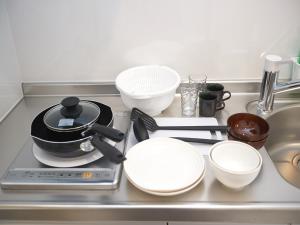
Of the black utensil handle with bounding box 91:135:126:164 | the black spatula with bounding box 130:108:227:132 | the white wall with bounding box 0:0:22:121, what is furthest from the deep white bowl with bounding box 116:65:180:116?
the white wall with bounding box 0:0:22:121

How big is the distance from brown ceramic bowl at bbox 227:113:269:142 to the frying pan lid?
419mm

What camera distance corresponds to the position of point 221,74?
1143 millimetres

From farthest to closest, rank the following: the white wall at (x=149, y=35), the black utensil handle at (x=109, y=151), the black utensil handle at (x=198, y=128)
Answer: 1. the white wall at (x=149, y=35)
2. the black utensil handle at (x=198, y=128)
3. the black utensil handle at (x=109, y=151)

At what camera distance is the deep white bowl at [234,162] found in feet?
2.21

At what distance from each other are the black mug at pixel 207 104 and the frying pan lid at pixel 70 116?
1.19 feet

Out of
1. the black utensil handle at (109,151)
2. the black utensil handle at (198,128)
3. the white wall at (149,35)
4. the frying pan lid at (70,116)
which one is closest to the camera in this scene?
the black utensil handle at (109,151)

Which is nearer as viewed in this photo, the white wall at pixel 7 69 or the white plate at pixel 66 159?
the white plate at pixel 66 159

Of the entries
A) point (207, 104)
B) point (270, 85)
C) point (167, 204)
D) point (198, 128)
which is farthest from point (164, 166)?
point (270, 85)

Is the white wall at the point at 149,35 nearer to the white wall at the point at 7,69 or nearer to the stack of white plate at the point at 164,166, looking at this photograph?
the white wall at the point at 7,69

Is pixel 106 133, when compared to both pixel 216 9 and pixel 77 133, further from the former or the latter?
pixel 216 9

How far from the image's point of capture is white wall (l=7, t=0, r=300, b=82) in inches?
40.3

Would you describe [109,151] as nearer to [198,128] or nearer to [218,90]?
[198,128]

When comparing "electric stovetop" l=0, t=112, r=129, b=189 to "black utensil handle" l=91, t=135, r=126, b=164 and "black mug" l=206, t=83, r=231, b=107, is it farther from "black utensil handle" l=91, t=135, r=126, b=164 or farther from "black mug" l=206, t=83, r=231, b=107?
"black mug" l=206, t=83, r=231, b=107

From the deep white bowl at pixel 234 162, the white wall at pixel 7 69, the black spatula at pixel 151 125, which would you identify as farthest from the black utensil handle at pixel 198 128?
the white wall at pixel 7 69
